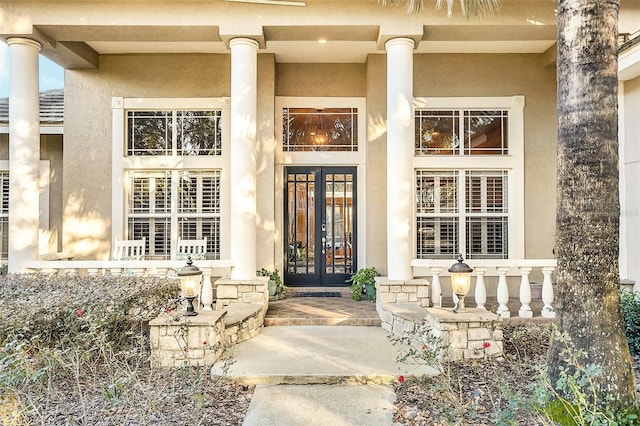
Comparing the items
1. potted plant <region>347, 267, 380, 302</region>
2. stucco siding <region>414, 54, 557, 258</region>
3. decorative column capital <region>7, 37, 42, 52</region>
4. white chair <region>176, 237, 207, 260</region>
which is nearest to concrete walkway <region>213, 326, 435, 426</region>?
potted plant <region>347, 267, 380, 302</region>

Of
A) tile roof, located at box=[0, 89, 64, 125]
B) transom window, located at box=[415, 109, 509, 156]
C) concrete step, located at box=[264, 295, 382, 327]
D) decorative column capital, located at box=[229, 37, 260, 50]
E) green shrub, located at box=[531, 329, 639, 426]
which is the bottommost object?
concrete step, located at box=[264, 295, 382, 327]

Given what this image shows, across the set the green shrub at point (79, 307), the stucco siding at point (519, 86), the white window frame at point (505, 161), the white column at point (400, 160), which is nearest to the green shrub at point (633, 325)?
the white column at point (400, 160)

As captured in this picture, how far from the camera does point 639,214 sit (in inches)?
248

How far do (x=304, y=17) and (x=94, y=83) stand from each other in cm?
452

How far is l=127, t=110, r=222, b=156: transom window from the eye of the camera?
328 inches

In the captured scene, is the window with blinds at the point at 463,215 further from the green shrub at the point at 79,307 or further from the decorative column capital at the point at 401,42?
the green shrub at the point at 79,307

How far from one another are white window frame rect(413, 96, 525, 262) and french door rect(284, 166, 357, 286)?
1.34 meters

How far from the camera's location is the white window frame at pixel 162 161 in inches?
321

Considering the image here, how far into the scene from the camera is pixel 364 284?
7652 mm

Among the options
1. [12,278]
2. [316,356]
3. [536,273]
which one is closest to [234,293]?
[316,356]

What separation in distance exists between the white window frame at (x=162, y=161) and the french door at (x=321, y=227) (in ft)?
3.98

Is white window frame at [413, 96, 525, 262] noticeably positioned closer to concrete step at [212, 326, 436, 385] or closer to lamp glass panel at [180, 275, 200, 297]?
concrete step at [212, 326, 436, 385]

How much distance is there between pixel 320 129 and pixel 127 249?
437 centimetres

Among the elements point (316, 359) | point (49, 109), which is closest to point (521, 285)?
point (316, 359)
